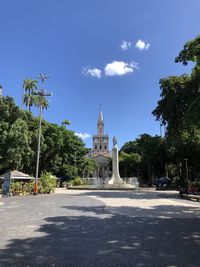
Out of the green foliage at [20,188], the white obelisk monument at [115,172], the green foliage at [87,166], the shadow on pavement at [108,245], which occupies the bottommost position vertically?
the shadow on pavement at [108,245]

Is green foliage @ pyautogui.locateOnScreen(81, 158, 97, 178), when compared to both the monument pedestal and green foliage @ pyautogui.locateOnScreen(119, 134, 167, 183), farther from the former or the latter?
the monument pedestal

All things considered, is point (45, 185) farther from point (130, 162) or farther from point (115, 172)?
point (130, 162)

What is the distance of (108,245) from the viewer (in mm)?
7242

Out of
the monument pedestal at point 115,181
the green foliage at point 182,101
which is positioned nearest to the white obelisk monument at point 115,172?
the monument pedestal at point 115,181

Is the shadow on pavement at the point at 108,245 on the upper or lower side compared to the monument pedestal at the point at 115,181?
lower

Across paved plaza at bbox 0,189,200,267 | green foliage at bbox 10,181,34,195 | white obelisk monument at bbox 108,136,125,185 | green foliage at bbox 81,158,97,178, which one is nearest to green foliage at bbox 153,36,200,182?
paved plaza at bbox 0,189,200,267

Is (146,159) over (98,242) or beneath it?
over

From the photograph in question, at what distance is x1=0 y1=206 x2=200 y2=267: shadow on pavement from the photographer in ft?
19.2

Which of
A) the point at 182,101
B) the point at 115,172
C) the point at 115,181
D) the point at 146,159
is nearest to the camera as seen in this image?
the point at 182,101

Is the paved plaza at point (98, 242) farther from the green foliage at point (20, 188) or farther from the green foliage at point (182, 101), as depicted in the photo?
the green foliage at point (20, 188)

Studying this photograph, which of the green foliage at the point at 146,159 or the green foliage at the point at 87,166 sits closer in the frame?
the green foliage at the point at 146,159

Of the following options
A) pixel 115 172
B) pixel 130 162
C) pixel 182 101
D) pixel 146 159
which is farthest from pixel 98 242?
pixel 130 162

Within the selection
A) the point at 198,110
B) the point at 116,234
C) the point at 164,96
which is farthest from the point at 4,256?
the point at 164,96

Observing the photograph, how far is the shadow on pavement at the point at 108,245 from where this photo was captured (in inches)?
230
